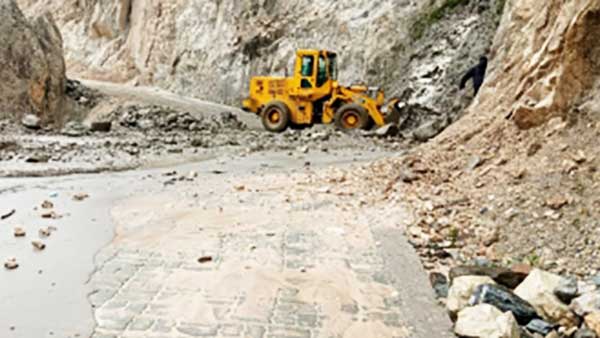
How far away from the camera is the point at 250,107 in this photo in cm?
1814

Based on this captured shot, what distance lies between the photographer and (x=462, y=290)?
405 cm


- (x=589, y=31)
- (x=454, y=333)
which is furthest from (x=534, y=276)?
(x=589, y=31)

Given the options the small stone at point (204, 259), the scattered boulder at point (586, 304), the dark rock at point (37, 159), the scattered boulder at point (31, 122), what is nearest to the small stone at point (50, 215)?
the small stone at point (204, 259)

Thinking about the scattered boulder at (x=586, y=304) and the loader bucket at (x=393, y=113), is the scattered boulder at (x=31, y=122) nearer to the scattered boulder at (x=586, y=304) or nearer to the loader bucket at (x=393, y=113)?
the loader bucket at (x=393, y=113)

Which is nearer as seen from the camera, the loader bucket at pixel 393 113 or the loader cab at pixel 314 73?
the loader cab at pixel 314 73

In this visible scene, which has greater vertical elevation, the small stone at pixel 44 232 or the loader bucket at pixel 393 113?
the small stone at pixel 44 232

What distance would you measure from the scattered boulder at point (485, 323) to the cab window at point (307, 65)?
41.3ft

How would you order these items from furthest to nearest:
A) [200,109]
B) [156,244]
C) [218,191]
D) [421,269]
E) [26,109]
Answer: [200,109] → [26,109] → [218,191] → [156,244] → [421,269]

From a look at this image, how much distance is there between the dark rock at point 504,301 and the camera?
3.71 metres

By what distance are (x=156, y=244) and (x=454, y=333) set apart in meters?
2.74

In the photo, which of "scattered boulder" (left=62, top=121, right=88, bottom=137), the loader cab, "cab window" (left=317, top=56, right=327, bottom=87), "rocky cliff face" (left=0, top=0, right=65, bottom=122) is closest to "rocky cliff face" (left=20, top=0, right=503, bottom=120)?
the loader cab

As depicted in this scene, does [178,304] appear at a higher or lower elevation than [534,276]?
lower

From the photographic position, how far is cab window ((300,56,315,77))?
15.9 m

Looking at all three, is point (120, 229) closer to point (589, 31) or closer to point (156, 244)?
point (156, 244)
